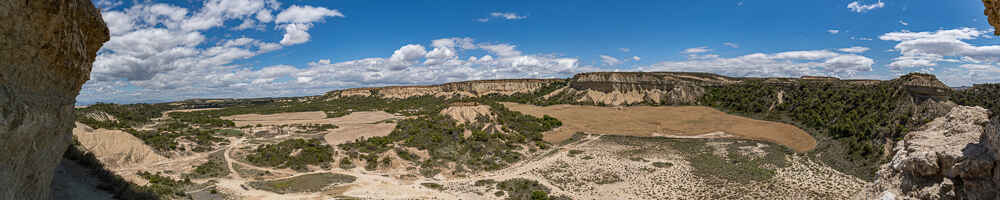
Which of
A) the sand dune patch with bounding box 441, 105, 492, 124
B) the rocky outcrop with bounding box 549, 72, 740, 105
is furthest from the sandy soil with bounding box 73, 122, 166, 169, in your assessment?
the rocky outcrop with bounding box 549, 72, 740, 105

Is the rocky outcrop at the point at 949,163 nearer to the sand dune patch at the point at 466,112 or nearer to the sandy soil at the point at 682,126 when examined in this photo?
the sandy soil at the point at 682,126

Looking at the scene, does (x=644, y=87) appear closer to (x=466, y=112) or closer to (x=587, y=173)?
(x=466, y=112)

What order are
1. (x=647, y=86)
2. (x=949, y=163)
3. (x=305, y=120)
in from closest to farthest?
(x=949, y=163), (x=305, y=120), (x=647, y=86)

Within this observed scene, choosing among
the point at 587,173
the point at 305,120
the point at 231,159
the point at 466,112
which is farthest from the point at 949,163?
the point at 305,120

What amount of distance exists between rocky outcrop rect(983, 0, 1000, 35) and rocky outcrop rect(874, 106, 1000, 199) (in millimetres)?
2045

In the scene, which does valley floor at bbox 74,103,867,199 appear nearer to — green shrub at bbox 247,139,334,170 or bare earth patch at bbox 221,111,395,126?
green shrub at bbox 247,139,334,170

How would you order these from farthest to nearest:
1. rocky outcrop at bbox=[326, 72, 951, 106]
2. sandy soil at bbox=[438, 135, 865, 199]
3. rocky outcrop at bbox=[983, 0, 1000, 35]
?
rocky outcrop at bbox=[326, 72, 951, 106], sandy soil at bbox=[438, 135, 865, 199], rocky outcrop at bbox=[983, 0, 1000, 35]

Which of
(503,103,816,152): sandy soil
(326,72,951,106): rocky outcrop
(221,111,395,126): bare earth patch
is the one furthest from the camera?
(326,72,951,106): rocky outcrop

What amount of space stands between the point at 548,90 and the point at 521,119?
199 feet

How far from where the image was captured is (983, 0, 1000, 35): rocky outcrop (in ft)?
15.7

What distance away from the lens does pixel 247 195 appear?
21.0 meters

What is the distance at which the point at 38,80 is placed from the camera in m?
5.69

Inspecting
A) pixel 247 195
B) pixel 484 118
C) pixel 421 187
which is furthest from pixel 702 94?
pixel 247 195

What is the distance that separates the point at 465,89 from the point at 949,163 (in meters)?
119
